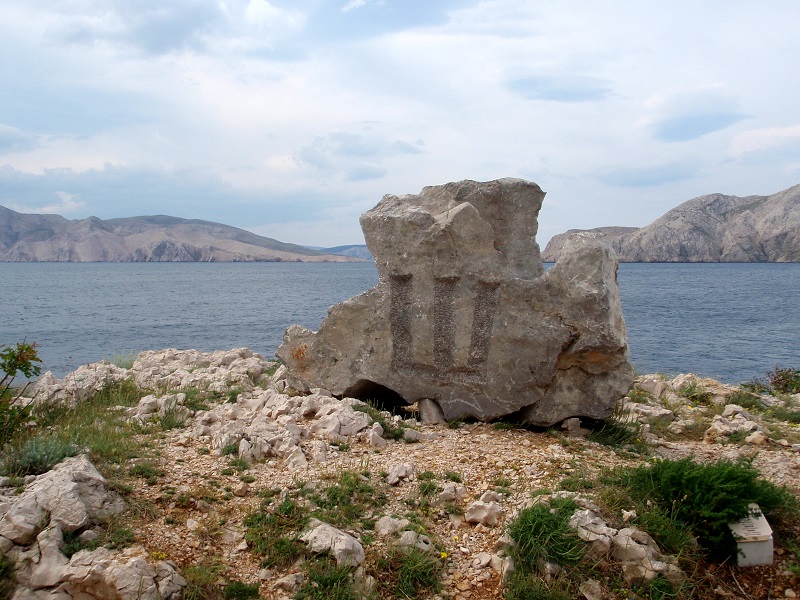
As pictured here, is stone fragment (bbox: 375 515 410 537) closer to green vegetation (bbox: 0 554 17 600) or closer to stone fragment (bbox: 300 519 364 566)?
stone fragment (bbox: 300 519 364 566)

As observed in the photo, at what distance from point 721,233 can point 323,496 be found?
134400mm

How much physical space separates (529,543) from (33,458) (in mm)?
4727

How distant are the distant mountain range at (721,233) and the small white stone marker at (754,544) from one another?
4323 inches

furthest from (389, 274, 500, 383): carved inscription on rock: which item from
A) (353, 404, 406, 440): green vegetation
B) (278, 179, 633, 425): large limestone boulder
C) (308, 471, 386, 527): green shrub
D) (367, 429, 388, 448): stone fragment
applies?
(308, 471, 386, 527): green shrub

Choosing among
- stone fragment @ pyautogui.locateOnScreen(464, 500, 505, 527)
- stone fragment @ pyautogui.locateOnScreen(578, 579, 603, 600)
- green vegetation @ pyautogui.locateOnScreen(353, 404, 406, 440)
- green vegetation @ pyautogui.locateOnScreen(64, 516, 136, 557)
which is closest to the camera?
green vegetation @ pyautogui.locateOnScreen(64, 516, 136, 557)

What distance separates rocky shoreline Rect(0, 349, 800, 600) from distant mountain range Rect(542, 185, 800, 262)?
353ft

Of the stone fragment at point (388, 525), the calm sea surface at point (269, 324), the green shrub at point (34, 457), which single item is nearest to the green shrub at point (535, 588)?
the stone fragment at point (388, 525)

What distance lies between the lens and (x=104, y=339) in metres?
28.8

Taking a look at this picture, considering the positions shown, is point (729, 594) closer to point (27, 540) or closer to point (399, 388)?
point (399, 388)

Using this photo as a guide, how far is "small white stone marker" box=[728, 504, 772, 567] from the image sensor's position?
6168 millimetres

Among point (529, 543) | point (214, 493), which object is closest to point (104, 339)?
point (214, 493)

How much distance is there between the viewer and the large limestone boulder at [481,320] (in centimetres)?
912

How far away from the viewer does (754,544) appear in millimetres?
6184

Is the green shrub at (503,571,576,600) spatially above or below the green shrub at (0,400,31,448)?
below
